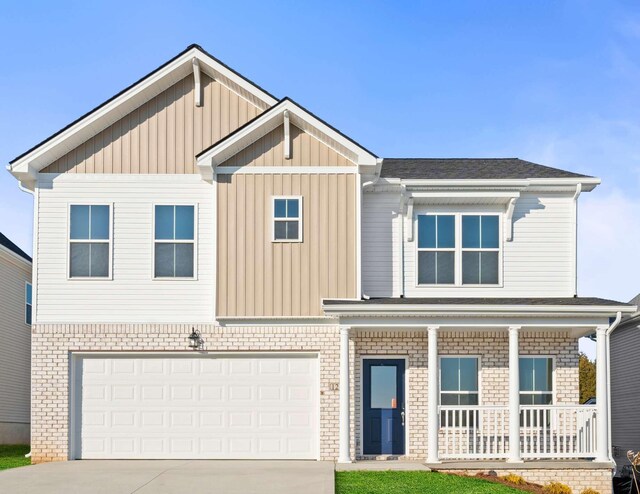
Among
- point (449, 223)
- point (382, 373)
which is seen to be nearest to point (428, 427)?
point (382, 373)

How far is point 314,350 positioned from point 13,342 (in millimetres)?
12097

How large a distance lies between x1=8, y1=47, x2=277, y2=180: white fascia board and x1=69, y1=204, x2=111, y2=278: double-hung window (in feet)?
4.04

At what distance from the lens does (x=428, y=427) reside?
1728 cm

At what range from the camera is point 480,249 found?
18828 millimetres

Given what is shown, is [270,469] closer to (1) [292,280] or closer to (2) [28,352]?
(1) [292,280]

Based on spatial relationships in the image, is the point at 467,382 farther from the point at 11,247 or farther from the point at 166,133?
the point at 11,247

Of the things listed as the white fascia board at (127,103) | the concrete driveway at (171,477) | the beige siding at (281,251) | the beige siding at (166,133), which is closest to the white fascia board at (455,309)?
the beige siding at (281,251)

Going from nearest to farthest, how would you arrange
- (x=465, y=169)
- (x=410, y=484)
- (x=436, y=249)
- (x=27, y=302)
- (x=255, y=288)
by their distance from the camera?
(x=410, y=484), (x=255, y=288), (x=436, y=249), (x=465, y=169), (x=27, y=302)

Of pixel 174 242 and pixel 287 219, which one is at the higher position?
pixel 287 219

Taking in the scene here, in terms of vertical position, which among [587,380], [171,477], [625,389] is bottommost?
[587,380]

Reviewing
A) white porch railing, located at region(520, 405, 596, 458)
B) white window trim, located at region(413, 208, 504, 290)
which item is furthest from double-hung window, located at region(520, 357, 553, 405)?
white window trim, located at region(413, 208, 504, 290)

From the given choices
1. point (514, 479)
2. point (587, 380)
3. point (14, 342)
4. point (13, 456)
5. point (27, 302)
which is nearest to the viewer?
point (514, 479)

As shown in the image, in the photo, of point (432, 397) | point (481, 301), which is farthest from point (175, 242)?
point (481, 301)

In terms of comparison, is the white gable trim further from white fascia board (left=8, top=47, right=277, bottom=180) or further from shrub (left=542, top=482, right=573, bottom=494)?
shrub (left=542, top=482, right=573, bottom=494)
